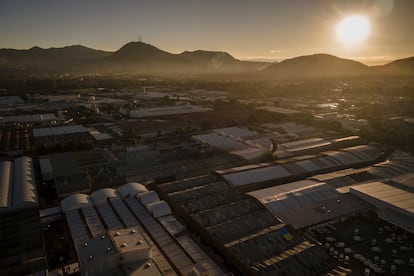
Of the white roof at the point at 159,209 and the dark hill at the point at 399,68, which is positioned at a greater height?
the dark hill at the point at 399,68

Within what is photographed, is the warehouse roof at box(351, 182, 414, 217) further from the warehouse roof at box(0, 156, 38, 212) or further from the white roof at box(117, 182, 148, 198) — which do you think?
the warehouse roof at box(0, 156, 38, 212)

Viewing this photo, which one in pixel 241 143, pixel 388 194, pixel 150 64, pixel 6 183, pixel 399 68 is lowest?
pixel 6 183

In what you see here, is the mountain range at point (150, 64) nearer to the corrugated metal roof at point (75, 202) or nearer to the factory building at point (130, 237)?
the factory building at point (130, 237)

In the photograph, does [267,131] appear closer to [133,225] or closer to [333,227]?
[333,227]

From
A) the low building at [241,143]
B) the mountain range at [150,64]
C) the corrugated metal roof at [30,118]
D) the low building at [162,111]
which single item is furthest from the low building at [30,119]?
the mountain range at [150,64]

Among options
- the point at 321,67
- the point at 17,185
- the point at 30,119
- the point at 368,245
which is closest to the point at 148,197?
the point at 17,185

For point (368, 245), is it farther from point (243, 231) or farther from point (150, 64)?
point (150, 64)
